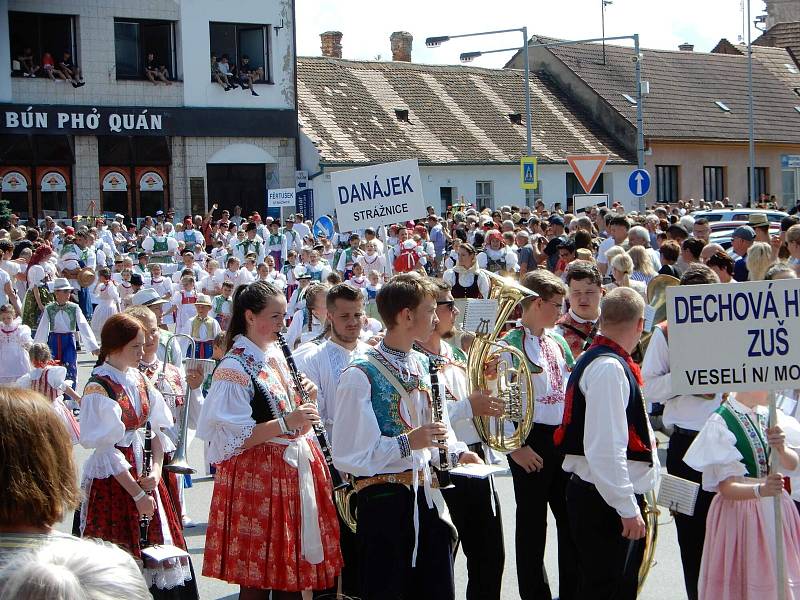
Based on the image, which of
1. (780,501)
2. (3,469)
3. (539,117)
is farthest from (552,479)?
(539,117)

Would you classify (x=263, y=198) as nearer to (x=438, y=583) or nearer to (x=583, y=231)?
(x=583, y=231)

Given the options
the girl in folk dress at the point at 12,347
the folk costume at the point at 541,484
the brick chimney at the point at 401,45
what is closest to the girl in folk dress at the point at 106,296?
the girl in folk dress at the point at 12,347

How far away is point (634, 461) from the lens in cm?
521

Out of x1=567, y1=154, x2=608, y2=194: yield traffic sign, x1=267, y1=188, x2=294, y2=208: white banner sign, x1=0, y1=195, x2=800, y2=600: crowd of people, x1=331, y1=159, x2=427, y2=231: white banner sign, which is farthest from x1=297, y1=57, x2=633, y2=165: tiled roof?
x1=0, y1=195, x2=800, y2=600: crowd of people

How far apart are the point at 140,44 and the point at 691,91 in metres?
24.6

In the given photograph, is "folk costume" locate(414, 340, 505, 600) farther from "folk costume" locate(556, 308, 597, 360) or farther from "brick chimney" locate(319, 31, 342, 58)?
"brick chimney" locate(319, 31, 342, 58)

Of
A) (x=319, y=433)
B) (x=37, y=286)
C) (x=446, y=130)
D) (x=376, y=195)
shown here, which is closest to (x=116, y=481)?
(x=319, y=433)

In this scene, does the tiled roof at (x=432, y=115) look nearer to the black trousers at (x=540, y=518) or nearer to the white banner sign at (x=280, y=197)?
the white banner sign at (x=280, y=197)

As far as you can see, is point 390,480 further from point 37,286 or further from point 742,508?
point 37,286

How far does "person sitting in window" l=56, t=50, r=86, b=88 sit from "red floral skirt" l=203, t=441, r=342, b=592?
30.3m

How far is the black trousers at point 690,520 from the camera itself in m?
5.77

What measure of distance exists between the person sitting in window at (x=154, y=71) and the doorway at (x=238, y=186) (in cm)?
289

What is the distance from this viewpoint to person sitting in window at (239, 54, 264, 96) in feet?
120

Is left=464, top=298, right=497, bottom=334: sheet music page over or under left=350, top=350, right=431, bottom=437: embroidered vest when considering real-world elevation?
over
